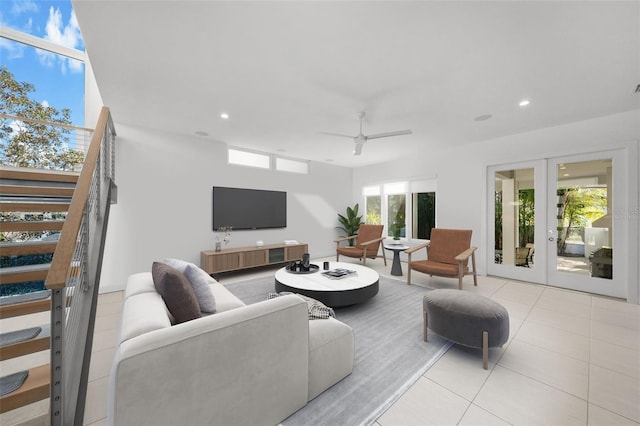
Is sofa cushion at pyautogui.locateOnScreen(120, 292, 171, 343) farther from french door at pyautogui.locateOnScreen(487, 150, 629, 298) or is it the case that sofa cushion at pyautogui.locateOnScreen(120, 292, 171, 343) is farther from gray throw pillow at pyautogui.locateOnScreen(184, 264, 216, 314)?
french door at pyautogui.locateOnScreen(487, 150, 629, 298)

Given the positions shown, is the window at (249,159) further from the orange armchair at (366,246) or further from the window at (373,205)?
the window at (373,205)

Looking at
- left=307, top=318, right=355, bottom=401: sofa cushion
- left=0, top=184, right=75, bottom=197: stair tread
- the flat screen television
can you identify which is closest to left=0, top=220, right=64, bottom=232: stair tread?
left=0, top=184, right=75, bottom=197: stair tread

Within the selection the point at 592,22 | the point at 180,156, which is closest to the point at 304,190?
the point at 180,156

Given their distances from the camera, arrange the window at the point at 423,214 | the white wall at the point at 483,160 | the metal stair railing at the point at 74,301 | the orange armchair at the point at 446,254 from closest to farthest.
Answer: the metal stair railing at the point at 74,301 < the white wall at the point at 483,160 < the orange armchair at the point at 446,254 < the window at the point at 423,214

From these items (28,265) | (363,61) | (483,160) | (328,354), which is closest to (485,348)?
(328,354)

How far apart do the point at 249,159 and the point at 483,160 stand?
4.82 metres

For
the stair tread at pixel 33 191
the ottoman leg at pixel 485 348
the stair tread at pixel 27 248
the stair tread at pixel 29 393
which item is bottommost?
the ottoman leg at pixel 485 348

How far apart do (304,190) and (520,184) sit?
4455 mm

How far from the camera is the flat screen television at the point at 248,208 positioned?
15.8 feet

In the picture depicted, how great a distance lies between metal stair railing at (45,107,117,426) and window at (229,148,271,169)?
292 cm

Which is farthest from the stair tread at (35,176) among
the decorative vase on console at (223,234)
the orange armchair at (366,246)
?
the orange armchair at (366,246)

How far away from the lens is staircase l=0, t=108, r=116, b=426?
1095 mm

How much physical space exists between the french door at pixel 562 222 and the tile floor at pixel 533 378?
2.82 feet

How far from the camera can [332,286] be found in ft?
9.37
